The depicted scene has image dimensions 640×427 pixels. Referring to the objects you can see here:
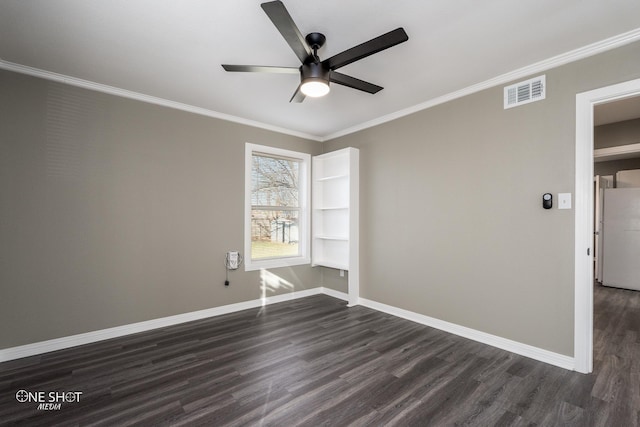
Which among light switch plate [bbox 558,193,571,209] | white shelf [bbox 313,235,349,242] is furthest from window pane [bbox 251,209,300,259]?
light switch plate [bbox 558,193,571,209]

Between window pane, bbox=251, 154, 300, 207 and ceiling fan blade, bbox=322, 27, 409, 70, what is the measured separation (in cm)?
252

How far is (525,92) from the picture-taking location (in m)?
2.74

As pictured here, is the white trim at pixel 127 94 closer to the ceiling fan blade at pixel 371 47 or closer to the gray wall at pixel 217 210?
the gray wall at pixel 217 210

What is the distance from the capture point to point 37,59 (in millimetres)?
2549

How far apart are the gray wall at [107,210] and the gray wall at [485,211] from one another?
214 cm

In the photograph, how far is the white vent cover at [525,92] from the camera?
8.71 ft

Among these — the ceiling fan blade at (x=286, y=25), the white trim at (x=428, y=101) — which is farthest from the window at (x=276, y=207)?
the ceiling fan blade at (x=286, y=25)

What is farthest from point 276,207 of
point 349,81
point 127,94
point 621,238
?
point 621,238

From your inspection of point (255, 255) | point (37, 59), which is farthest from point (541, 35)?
point (37, 59)

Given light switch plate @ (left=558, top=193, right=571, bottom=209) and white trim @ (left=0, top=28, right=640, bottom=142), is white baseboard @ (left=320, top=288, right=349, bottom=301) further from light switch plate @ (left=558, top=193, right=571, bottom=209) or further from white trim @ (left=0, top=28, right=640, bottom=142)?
light switch plate @ (left=558, top=193, right=571, bottom=209)

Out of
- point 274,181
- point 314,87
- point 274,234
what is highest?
point 314,87

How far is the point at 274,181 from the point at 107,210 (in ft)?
7.23

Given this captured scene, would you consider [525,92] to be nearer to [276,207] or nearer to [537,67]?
[537,67]

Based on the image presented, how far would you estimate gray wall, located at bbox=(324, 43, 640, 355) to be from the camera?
8.29ft
